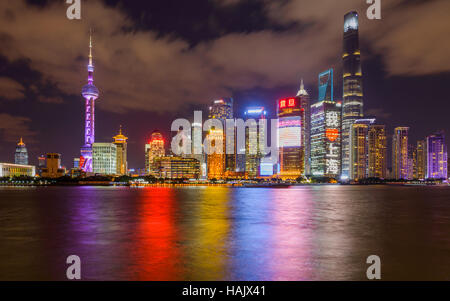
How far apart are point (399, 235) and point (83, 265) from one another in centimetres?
2432

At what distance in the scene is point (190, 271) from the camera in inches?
626

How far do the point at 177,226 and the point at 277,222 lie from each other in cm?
1097

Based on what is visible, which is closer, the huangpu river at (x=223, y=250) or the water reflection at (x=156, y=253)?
the water reflection at (x=156, y=253)

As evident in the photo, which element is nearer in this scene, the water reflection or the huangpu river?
the water reflection

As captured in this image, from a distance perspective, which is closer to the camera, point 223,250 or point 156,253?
point 156,253

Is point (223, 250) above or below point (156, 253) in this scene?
below

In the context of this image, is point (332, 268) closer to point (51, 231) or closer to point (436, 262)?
point (436, 262)
